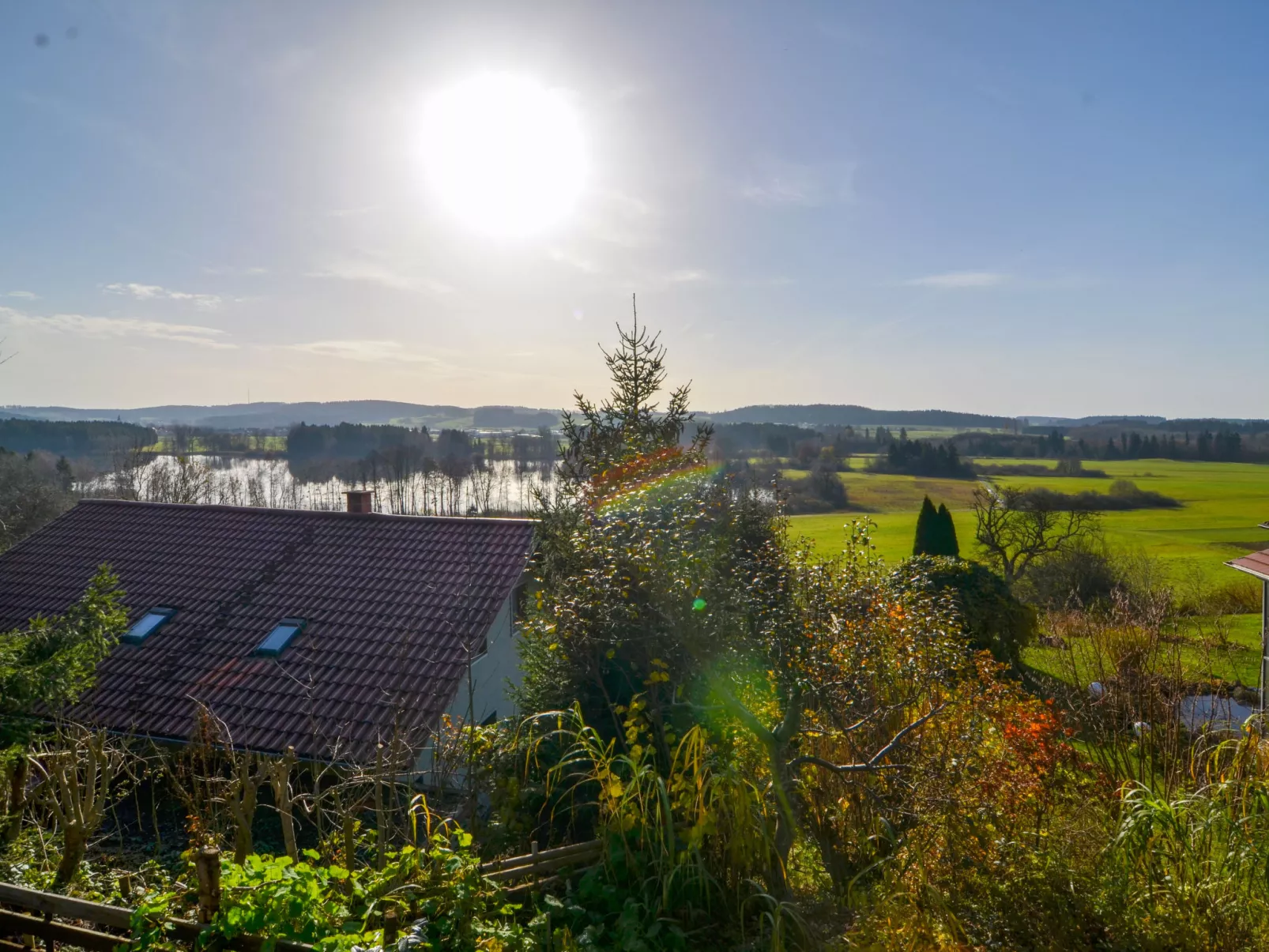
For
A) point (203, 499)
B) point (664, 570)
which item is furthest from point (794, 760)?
point (203, 499)

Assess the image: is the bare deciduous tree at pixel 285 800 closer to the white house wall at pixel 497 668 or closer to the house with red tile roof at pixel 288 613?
the house with red tile roof at pixel 288 613

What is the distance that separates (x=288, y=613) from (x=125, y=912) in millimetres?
9892

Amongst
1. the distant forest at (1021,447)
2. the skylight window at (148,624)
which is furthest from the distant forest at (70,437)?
the skylight window at (148,624)

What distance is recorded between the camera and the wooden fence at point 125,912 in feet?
10.2

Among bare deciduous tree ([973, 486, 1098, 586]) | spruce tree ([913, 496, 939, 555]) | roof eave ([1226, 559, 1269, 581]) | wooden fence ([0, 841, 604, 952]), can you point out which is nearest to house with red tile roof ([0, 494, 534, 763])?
wooden fence ([0, 841, 604, 952])

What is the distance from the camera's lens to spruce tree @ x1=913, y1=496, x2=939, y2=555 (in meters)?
24.0

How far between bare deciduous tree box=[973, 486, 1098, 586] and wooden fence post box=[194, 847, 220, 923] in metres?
27.8

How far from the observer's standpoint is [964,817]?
4.28m

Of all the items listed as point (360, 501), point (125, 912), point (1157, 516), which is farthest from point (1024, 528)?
point (125, 912)

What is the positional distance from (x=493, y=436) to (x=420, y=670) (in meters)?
84.9

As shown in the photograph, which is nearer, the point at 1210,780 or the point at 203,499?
the point at 1210,780

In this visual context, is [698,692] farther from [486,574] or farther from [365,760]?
[486,574]

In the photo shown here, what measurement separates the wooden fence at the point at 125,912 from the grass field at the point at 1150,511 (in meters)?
24.1

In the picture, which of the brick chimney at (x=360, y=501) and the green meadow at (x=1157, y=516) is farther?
the green meadow at (x=1157, y=516)
